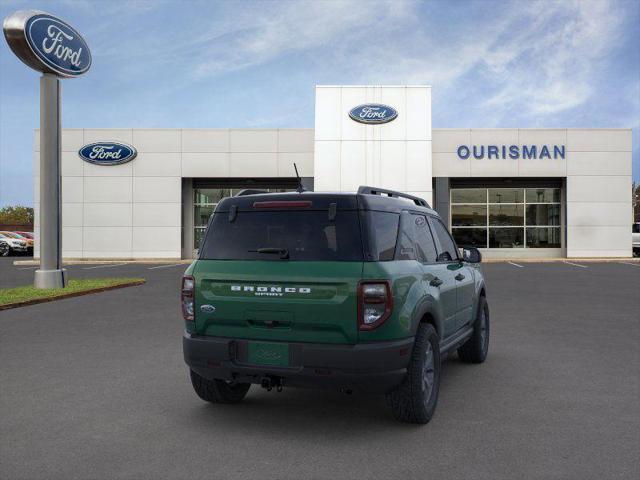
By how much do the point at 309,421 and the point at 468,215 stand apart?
90.1 feet

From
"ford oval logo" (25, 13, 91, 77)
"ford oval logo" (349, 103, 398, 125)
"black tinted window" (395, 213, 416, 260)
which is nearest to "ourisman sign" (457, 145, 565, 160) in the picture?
"ford oval logo" (349, 103, 398, 125)

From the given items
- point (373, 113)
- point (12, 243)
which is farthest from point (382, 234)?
point (12, 243)

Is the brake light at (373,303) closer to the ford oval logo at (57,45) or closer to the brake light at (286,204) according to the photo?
the brake light at (286,204)

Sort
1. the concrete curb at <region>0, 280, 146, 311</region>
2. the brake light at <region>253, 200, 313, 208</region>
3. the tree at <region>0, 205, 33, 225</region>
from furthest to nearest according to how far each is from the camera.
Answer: the tree at <region>0, 205, 33, 225</region>
the concrete curb at <region>0, 280, 146, 311</region>
the brake light at <region>253, 200, 313, 208</region>

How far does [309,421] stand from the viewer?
14.6 ft

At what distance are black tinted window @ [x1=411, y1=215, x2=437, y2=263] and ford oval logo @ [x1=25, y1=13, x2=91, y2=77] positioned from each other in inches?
500

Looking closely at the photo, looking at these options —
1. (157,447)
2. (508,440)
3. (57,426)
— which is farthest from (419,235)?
(57,426)

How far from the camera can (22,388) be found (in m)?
5.40

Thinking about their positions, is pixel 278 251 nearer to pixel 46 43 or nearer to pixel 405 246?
pixel 405 246

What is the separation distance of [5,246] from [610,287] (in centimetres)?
3363

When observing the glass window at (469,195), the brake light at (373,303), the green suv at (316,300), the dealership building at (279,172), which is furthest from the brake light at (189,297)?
the glass window at (469,195)

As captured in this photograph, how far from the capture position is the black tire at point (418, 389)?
13.6ft

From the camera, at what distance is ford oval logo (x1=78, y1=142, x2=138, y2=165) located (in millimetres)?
28922

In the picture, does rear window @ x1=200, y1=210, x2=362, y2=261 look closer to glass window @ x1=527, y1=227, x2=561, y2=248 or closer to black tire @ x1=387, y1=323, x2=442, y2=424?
black tire @ x1=387, y1=323, x2=442, y2=424
